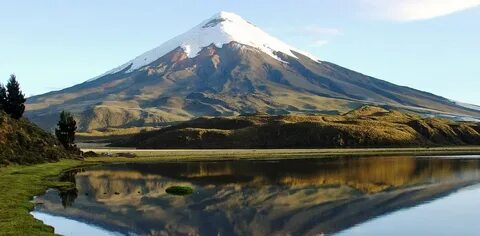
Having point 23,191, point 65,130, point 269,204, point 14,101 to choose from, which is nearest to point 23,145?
point 14,101

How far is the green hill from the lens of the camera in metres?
94.8

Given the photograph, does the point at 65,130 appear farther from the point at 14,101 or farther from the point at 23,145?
the point at 23,145

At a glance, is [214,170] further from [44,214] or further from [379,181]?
[44,214]

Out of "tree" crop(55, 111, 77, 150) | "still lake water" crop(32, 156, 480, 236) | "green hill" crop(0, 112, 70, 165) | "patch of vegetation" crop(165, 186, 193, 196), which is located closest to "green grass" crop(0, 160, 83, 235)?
"still lake water" crop(32, 156, 480, 236)

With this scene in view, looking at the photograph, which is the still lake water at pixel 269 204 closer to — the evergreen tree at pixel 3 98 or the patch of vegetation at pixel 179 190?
the patch of vegetation at pixel 179 190

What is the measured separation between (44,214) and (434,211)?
125 ft

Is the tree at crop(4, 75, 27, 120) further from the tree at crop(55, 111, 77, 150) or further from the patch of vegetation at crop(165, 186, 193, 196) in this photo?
the patch of vegetation at crop(165, 186, 193, 196)

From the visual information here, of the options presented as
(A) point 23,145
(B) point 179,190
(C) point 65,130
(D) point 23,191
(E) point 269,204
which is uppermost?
(C) point 65,130

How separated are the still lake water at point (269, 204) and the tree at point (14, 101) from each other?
34.3 meters

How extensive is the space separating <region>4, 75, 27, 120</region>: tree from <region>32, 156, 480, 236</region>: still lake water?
113ft

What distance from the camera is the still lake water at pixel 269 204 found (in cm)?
4644

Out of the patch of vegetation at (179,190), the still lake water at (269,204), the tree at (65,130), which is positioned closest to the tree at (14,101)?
the tree at (65,130)

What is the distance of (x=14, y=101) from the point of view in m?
119

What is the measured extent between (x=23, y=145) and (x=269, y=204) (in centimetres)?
6224
